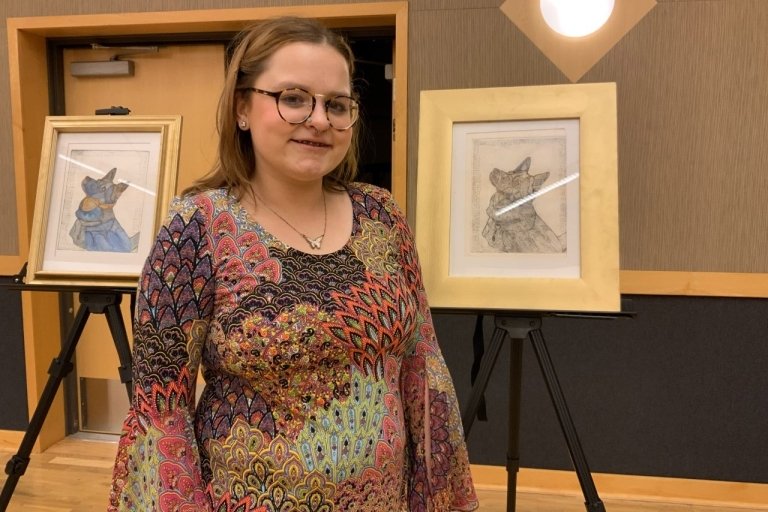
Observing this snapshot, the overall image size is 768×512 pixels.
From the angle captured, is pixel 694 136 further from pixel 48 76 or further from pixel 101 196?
pixel 48 76

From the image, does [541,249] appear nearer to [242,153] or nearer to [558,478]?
[242,153]

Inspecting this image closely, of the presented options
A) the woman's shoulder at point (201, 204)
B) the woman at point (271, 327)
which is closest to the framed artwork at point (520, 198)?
the woman at point (271, 327)

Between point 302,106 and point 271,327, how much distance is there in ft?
1.13

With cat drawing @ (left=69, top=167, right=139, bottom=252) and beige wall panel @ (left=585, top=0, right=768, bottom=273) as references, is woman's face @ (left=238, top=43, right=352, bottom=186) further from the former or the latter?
beige wall panel @ (left=585, top=0, right=768, bottom=273)

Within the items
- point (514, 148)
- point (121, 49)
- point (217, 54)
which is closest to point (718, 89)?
point (514, 148)

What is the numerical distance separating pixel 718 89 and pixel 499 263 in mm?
1212

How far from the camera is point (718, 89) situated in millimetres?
2072

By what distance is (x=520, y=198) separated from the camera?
60.9 inches

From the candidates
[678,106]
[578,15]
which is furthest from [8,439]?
[678,106]

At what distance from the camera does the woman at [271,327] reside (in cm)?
87

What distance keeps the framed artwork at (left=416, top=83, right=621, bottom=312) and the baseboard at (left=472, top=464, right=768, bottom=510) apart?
115cm

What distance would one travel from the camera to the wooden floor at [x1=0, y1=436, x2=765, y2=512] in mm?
2162

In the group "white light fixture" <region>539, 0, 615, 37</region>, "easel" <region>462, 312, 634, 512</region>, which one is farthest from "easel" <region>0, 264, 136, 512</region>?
"white light fixture" <region>539, 0, 615, 37</region>

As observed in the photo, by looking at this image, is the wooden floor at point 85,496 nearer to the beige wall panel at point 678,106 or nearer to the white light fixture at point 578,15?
the beige wall panel at point 678,106
